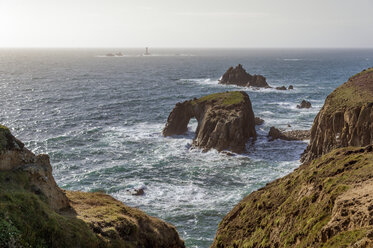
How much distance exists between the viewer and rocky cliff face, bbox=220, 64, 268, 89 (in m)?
137

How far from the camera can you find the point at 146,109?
96750 mm

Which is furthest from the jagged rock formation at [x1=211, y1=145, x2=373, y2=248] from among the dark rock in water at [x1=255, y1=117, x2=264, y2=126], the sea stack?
the dark rock in water at [x1=255, y1=117, x2=264, y2=126]

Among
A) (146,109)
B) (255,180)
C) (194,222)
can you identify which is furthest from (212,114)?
(146,109)

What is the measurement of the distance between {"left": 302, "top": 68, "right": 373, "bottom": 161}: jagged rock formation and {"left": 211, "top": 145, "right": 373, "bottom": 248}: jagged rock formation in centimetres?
2208

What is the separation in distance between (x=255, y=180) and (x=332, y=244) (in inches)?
1330

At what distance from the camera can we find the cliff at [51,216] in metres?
17.5

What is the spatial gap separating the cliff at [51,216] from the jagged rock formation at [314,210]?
679 cm

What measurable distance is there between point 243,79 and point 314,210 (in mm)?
125208

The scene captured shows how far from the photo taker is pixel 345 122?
48719mm

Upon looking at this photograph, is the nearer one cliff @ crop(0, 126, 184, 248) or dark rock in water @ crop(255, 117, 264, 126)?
cliff @ crop(0, 126, 184, 248)

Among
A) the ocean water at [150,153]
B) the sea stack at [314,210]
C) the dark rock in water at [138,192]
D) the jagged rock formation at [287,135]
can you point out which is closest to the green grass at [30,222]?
the sea stack at [314,210]

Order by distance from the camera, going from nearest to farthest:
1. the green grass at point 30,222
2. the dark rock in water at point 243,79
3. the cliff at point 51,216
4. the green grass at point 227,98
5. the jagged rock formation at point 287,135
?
the green grass at point 30,222
the cliff at point 51,216
the jagged rock formation at point 287,135
the green grass at point 227,98
the dark rock in water at point 243,79

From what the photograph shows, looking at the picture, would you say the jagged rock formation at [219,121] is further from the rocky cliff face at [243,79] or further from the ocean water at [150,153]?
the rocky cliff face at [243,79]

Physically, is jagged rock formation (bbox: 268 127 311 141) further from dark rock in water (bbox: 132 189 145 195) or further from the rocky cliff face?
the rocky cliff face
